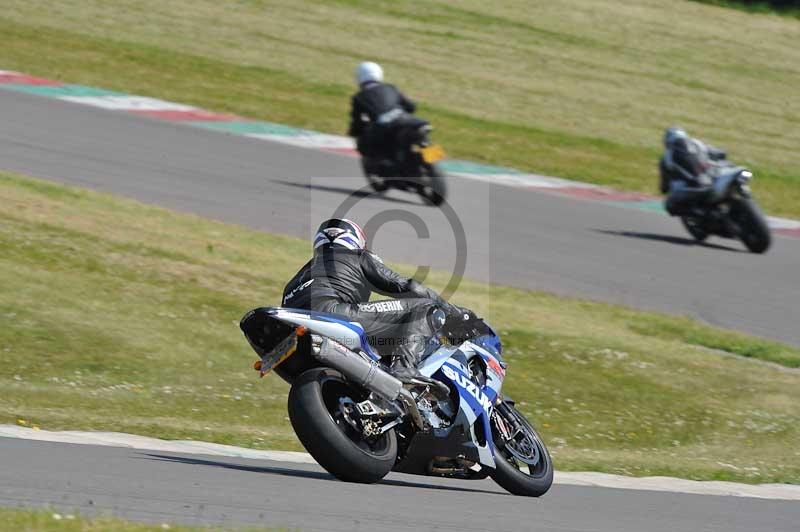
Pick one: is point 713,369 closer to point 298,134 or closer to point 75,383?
point 75,383

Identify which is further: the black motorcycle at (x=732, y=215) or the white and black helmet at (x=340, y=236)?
the black motorcycle at (x=732, y=215)

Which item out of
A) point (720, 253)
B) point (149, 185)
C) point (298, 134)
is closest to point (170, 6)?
point (298, 134)

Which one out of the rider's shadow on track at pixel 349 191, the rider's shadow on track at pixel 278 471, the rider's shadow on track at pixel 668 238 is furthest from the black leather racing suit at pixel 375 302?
the rider's shadow on track at pixel 668 238

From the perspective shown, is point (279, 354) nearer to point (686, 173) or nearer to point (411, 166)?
point (411, 166)

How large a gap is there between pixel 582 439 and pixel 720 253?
7592 mm

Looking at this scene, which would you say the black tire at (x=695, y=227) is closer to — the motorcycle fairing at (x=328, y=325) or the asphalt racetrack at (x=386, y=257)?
the asphalt racetrack at (x=386, y=257)

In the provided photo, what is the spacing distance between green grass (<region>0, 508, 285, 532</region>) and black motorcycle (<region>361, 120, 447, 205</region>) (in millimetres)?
12172

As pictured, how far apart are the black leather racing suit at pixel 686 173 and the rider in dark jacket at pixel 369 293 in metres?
10.7

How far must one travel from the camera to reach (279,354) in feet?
22.0

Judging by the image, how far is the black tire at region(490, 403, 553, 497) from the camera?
7473mm

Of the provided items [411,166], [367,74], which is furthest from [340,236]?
[367,74]

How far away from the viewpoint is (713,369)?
1286cm

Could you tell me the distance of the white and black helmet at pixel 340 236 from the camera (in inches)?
295

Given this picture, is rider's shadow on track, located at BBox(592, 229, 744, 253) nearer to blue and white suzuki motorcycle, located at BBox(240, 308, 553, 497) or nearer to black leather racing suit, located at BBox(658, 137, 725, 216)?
black leather racing suit, located at BBox(658, 137, 725, 216)
